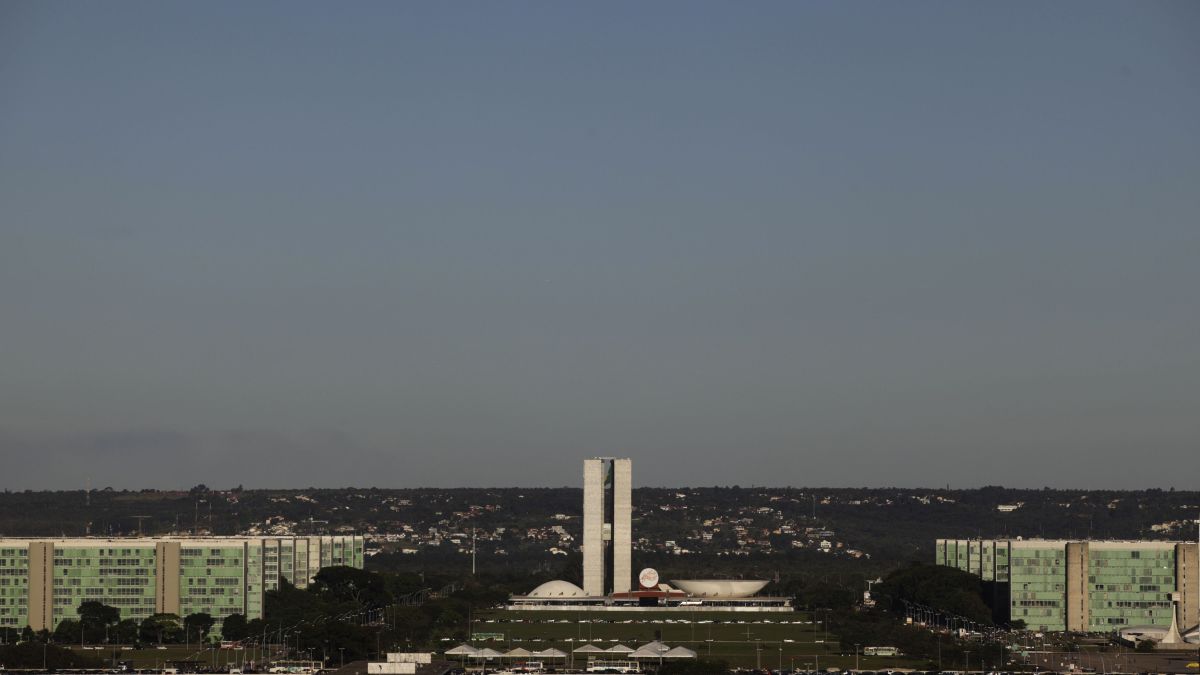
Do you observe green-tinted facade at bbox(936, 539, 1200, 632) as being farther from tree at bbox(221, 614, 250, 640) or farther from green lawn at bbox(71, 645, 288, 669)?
green lawn at bbox(71, 645, 288, 669)

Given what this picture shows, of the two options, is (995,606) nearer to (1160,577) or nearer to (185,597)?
(1160,577)

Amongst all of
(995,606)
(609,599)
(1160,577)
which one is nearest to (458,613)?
(609,599)

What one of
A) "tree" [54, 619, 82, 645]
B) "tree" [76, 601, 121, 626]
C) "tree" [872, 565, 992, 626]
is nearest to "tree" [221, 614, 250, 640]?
"tree" [76, 601, 121, 626]

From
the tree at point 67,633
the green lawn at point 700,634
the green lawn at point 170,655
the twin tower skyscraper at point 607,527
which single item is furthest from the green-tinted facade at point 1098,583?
the tree at point 67,633

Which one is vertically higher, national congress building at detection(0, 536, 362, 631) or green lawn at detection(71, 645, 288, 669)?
national congress building at detection(0, 536, 362, 631)

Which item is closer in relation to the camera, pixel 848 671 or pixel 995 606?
pixel 848 671

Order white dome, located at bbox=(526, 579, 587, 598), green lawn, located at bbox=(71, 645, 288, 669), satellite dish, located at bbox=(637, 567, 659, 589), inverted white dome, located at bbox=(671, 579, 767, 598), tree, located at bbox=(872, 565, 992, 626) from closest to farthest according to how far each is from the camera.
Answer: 1. green lawn, located at bbox=(71, 645, 288, 669)
2. tree, located at bbox=(872, 565, 992, 626)
3. white dome, located at bbox=(526, 579, 587, 598)
4. satellite dish, located at bbox=(637, 567, 659, 589)
5. inverted white dome, located at bbox=(671, 579, 767, 598)
